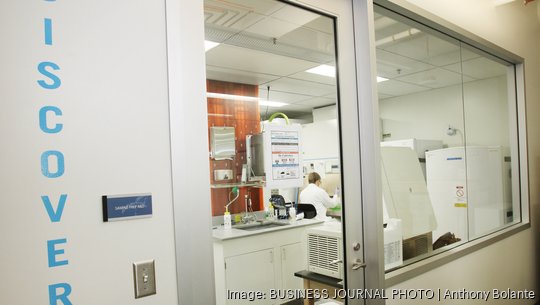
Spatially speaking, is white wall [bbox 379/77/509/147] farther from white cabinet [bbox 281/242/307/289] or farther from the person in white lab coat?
white cabinet [bbox 281/242/307/289]

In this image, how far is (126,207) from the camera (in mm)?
1021

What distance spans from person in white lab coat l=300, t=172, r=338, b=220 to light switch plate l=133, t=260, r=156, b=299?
3.16ft

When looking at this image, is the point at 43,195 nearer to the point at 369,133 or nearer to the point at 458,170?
the point at 369,133

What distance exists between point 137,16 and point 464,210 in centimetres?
287

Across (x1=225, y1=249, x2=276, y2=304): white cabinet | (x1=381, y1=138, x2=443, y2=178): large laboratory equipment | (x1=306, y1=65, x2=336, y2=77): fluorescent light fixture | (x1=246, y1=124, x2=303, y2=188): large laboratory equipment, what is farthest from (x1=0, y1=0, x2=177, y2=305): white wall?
(x1=381, y1=138, x2=443, y2=178): large laboratory equipment

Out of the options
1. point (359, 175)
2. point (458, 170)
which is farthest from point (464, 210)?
point (359, 175)

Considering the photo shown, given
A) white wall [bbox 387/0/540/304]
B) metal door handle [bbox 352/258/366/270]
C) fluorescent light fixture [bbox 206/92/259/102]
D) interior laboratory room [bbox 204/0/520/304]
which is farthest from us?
white wall [bbox 387/0/540/304]

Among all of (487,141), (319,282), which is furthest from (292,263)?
(487,141)

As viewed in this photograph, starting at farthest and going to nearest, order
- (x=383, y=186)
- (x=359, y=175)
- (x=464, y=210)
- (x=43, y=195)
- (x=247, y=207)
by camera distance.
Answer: (x=464, y=210)
(x=383, y=186)
(x=359, y=175)
(x=247, y=207)
(x=43, y=195)

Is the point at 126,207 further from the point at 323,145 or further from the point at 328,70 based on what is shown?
the point at 328,70

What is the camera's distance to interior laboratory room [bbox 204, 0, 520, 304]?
158cm

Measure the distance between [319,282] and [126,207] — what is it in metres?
1.37

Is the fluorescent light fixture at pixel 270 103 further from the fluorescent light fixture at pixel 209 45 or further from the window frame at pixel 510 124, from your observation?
the window frame at pixel 510 124

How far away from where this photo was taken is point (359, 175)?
5.98ft
